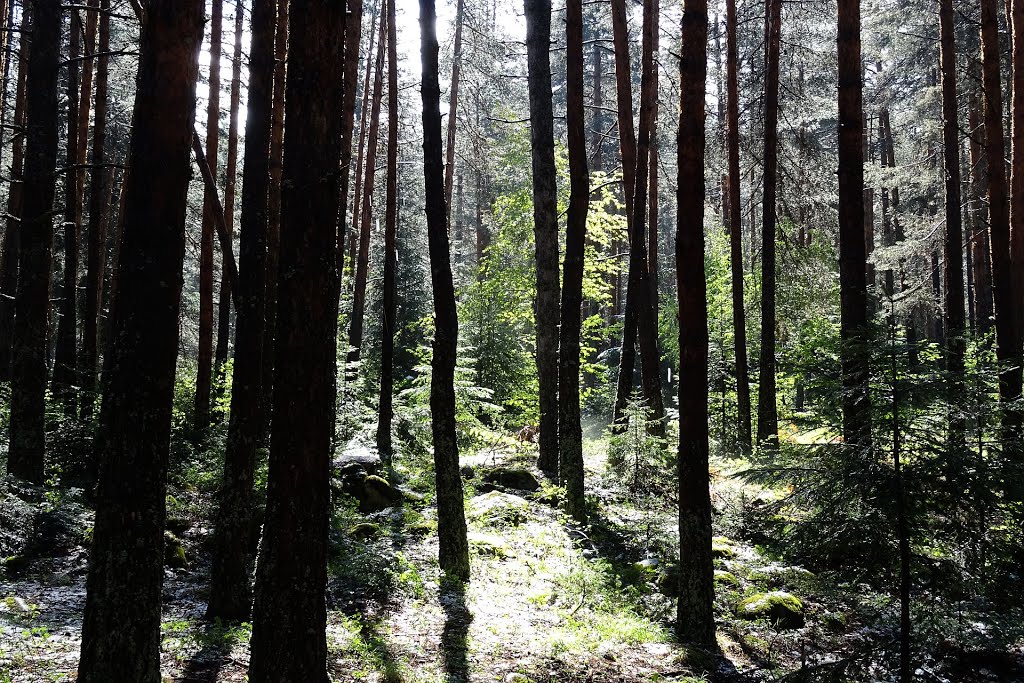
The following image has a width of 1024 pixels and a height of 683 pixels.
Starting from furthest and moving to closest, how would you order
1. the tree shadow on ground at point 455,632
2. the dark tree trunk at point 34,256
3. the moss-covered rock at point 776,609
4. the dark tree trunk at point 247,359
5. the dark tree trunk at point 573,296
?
the dark tree trunk at point 573,296 < the dark tree trunk at point 34,256 < the moss-covered rock at point 776,609 < the dark tree trunk at point 247,359 < the tree shadow on ground at point 455,632

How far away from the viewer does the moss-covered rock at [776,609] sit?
798cm

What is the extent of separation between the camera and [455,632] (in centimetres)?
698

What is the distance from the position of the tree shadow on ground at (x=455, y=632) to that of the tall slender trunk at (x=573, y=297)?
11.5ft

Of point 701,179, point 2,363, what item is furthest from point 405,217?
point 701,179

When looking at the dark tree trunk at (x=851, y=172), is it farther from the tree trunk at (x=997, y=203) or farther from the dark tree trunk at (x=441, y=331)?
the dark tree trunk at (x=441, y=331)

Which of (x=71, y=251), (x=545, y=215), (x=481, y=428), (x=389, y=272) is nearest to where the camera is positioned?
(x=545, y=215)

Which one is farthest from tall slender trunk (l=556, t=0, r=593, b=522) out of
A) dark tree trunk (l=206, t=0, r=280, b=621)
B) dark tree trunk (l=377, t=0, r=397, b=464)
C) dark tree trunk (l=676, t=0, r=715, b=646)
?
dark tree trunk (l=206, t=0, r=280, b=621)

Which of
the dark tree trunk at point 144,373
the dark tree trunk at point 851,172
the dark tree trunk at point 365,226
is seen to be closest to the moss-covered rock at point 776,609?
the dark tree trunk at point 851,172

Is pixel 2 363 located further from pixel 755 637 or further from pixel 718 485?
pixel 755 637

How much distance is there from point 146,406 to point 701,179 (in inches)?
218

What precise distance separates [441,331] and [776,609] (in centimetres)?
504

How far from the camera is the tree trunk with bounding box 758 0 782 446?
55.3 ft

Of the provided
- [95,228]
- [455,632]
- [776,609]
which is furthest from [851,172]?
[95,228]

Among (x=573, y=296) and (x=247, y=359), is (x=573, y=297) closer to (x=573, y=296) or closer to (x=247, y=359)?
(x=573, y=296)
